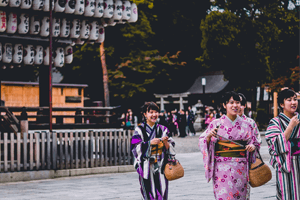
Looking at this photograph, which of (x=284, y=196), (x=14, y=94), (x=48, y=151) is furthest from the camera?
(x=14, y=94)

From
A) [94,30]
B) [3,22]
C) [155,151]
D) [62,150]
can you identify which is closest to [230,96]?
[155,151]

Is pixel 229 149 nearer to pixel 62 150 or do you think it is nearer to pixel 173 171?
pixel 173 171

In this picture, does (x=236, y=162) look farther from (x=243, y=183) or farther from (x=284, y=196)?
(x=284, y=196)

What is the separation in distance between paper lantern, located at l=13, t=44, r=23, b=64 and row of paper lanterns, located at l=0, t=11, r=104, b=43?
1.80 ft

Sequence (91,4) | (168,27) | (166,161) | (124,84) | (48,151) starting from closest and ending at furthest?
(166,161)
(48,151)
(91,4)
(124,84)
(168,27)

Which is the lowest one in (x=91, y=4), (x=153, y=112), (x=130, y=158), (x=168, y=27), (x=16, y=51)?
(x=130, y=158)

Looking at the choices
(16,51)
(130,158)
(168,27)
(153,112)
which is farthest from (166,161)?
(168,27)

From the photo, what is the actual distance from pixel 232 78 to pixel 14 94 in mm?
16862

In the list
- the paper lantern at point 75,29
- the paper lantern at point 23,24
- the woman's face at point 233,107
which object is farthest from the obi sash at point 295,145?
Result: the paper lantern at point 75,29

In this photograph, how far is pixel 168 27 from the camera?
39281 millimetres

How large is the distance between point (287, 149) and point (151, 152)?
1587 millimetres

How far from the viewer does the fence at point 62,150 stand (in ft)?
33.3

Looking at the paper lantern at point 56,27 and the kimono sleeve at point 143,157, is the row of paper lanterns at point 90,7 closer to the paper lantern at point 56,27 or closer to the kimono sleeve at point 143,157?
the paper lantern at point 56,27

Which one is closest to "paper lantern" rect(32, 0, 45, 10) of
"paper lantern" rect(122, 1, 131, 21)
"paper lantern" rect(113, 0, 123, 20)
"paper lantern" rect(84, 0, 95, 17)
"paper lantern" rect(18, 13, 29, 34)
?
"paper lantern" rect(18, 13, 29, 34)
